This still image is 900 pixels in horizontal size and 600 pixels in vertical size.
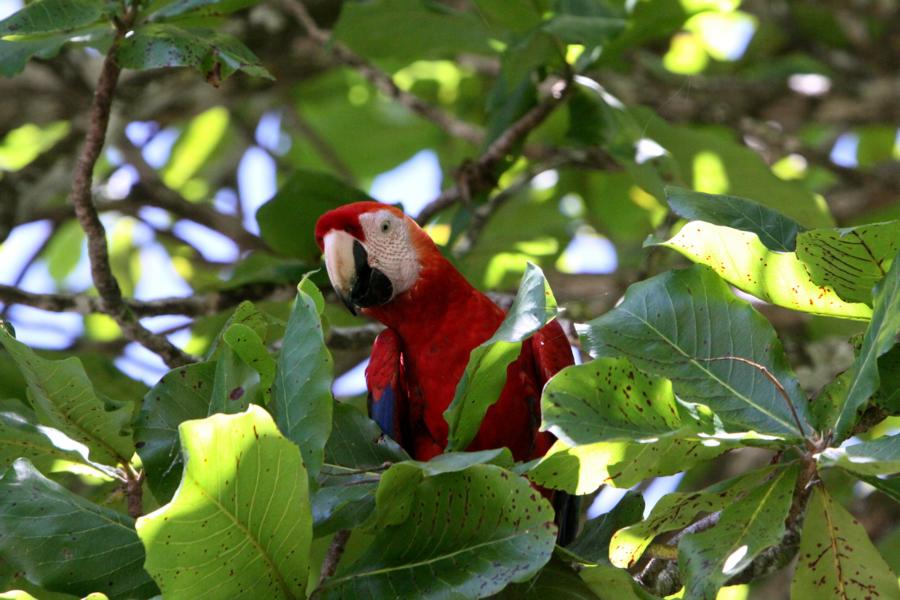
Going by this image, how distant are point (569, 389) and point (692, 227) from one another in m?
0.32

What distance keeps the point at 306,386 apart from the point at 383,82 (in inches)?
78.5

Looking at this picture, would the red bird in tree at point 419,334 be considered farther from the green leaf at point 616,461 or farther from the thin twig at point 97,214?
the green leaf at point 616,461

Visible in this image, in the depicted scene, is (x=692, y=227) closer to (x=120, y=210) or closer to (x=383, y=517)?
(x=383, y=517)

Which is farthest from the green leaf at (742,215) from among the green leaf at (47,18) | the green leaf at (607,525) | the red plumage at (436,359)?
the green leaf at (47,18)

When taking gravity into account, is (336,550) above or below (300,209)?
below

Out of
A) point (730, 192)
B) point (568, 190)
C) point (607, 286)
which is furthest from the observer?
point (568, 190)

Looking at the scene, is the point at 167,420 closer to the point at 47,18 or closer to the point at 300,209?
the point at 47,18

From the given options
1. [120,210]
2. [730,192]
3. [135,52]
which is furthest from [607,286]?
[135,52]

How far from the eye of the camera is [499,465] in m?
1.55

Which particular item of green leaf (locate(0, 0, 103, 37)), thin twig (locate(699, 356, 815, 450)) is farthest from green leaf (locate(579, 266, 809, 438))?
green leaf (locate(0, 0, 103, 37))

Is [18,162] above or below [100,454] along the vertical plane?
below

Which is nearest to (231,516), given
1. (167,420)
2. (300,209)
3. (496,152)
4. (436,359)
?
(167,420)

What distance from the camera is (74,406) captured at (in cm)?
176

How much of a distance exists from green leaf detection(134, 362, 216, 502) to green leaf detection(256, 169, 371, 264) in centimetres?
102
